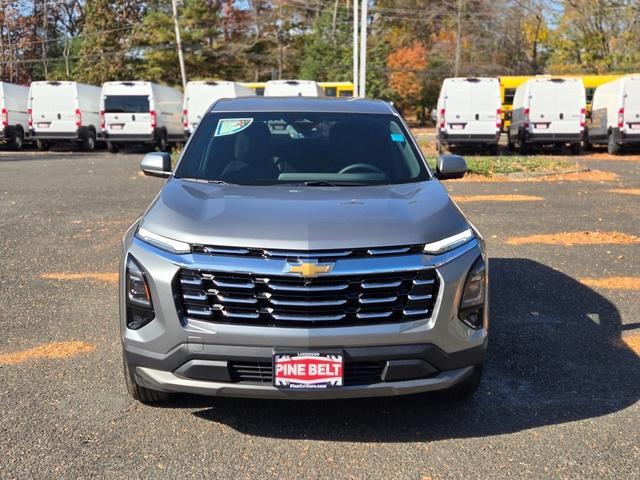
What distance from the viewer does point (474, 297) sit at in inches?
136

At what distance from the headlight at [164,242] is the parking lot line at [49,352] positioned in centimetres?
161

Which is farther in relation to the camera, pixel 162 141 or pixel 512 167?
pixel 162 141

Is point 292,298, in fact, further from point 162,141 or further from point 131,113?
point 162,141

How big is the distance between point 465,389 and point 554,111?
65.8 ft

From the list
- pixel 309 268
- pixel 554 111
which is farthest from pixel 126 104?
pixel 309 268

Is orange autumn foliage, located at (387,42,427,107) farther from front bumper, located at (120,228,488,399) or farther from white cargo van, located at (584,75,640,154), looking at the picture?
front bumper, located at (120,228,488,399)

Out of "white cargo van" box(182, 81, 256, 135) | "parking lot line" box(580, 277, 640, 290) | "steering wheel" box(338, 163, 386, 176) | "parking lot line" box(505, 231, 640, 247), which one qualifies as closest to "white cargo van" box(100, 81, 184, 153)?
"white cargo van" box(182, 81, 256, 135)

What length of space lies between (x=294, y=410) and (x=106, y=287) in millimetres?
3199

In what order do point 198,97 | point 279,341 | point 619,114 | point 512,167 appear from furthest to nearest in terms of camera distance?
point 198,97 → point 619,114 → point 512,167 → point 279,341

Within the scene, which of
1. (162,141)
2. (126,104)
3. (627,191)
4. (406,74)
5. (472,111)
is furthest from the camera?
(406,74)

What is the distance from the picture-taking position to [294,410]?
3.83 m

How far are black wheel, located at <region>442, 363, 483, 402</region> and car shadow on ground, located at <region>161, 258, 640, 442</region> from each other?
0.06m

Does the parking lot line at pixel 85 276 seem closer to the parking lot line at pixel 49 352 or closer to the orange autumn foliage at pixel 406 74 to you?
the parking lot line at pixel 49 352

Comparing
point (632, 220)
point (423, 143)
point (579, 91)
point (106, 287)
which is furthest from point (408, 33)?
point (106, 287)
